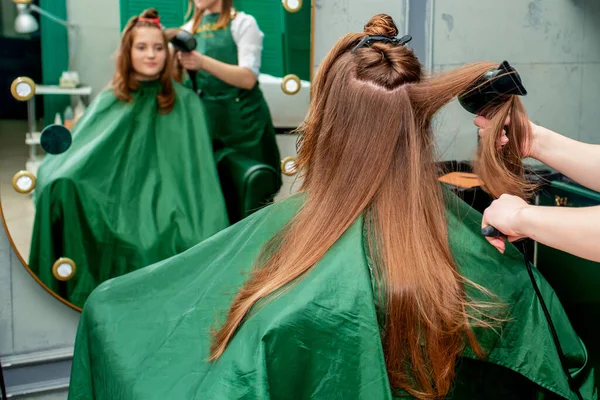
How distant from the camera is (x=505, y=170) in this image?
1689 mm

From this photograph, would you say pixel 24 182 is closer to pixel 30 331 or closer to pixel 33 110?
pixel 33 110

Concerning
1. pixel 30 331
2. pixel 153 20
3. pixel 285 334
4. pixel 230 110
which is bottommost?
pixel 30 331

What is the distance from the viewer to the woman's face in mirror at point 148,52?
247cm

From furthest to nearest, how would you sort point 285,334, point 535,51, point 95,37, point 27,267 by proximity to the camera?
point 535,51 → point 27,267 → point 95,37 → point 285,334

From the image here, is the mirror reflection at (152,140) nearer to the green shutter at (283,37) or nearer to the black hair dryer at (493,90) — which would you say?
the green shutter at (283,37)

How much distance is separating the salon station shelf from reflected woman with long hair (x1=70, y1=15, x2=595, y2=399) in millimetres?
932

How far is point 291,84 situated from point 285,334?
5.17ft

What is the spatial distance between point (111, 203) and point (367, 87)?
4.54 feet

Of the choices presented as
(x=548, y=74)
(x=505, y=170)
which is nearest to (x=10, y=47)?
(x=505, y=170)

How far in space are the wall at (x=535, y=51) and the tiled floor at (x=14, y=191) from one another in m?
1.60

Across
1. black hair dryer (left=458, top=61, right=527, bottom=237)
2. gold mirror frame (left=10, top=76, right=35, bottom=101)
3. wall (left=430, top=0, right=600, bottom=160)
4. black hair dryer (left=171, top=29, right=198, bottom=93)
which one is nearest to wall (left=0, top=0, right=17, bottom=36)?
gold mirror frame (left=10, top=76, right=35, bottom=101)

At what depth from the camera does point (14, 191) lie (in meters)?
2.46

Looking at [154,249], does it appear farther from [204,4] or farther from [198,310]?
[198,310]

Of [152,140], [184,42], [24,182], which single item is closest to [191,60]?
[184,42]
